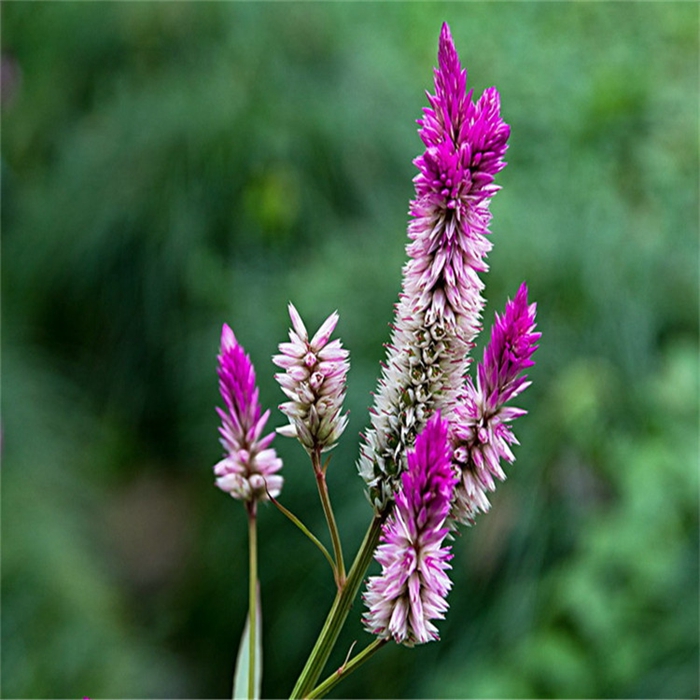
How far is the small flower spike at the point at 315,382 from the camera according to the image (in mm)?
500

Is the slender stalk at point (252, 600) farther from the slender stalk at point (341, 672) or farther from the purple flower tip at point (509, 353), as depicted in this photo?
the purple flower tip at point (509, 353)

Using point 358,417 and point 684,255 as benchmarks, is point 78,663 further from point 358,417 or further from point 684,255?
point 684,255

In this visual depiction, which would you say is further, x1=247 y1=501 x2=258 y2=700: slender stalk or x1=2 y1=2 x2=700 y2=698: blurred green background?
x1=2 y1=2 x2=700 y2=698: blurred green background

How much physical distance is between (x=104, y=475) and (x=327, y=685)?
2.62m

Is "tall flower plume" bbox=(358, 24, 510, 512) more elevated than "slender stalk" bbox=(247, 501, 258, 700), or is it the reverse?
"tall flower plume" bbox=(358, 24, 510, 512)

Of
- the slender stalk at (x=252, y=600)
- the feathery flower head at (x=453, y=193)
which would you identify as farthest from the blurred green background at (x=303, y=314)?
the feathery flower head at (x=453, y=193)

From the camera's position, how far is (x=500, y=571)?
2.17 meters

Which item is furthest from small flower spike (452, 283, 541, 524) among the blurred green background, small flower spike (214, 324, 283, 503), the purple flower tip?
the blurred green background

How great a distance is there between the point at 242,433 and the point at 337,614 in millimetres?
119

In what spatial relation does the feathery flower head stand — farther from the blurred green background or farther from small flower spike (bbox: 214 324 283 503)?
the blurred green background

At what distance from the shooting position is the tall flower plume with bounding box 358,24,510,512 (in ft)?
1.49

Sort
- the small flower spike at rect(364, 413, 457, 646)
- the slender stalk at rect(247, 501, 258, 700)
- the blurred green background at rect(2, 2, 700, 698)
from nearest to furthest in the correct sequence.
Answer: the small flower spike at rect(364, 413, 457, 646) → the slender stalk at rect(247, 501, 258, 700) → the blurred green background at rect(2, 2, 700, 698)

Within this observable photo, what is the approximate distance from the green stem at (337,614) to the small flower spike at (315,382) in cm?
6

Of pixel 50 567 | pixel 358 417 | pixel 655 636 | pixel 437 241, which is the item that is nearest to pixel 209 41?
pixel 358 417
